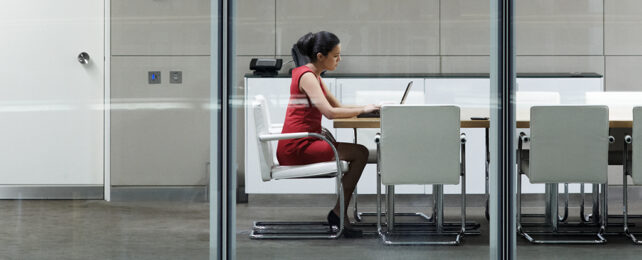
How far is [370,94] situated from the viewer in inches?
182

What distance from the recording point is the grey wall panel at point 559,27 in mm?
4660

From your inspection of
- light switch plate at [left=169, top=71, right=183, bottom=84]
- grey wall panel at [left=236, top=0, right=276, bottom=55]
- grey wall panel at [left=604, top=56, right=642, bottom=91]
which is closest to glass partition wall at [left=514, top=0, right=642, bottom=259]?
grey wall panel at [left=604, top=56, right=642, bottom=91]

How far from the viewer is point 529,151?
4.75 metres

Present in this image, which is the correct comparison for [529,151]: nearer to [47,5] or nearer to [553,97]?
[553,97]

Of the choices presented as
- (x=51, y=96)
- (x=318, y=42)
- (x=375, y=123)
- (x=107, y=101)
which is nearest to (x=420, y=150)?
(x=375, y=123)

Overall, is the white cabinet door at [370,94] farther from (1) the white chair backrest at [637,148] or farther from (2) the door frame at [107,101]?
(2) the door frame at [107,101]

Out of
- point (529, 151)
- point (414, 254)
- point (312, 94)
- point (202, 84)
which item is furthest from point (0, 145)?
point (529, 151)

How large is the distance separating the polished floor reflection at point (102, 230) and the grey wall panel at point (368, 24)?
3.82 ft

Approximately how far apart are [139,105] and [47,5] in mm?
763

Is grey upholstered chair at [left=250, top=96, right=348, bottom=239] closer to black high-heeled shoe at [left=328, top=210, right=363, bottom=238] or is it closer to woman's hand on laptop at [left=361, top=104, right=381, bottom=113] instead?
black high-heeled shoe at [left=328, top=210, right=363, bottom=238]

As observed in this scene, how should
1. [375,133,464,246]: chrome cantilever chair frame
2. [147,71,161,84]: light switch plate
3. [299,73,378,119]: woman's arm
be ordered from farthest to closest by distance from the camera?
1. [147,71,161,84]: light switch plate
2. [375,133,464,246]: chrome cantilever chair frame
3. [299,73,378,119]: woman's arm

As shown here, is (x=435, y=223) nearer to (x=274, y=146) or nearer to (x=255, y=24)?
(x=274, y=146)

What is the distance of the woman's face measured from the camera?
4.62 meters

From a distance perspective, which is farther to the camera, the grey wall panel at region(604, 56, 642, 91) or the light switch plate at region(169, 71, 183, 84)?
the light switch plate at region(169, 71, 183, 84)
